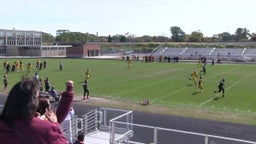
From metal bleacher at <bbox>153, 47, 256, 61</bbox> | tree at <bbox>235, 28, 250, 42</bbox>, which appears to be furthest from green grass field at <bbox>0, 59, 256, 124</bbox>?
tree at <bbox>235, 28, 250, 42</bbox>

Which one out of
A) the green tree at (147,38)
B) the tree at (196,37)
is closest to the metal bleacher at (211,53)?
the tree at (196,37)

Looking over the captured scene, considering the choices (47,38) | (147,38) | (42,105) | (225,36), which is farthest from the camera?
(47,38)

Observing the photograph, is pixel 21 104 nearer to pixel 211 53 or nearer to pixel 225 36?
pixel 211 53

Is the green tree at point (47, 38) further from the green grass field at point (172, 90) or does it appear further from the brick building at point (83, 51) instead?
the green grass field at point (172, 90)

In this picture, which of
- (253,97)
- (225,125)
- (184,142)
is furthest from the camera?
(253,97)

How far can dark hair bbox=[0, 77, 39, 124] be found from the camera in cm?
235

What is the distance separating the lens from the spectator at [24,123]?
7.63 ft

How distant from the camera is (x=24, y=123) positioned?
233 centimetres

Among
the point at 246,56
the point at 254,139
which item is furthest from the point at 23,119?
the point at 246,56

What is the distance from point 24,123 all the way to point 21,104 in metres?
0.13

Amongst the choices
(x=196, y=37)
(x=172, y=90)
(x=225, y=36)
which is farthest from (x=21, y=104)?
(x=225, y=36)

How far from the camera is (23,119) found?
2348 millimetres

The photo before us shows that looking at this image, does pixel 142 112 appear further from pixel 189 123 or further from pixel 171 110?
pixel 189 123

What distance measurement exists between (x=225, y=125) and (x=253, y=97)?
27.6 ft
